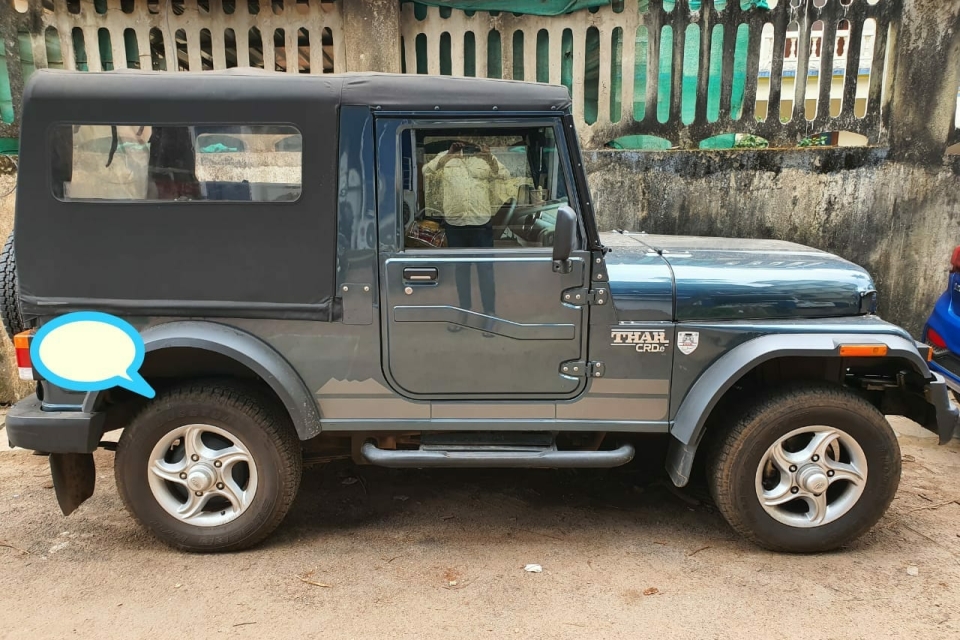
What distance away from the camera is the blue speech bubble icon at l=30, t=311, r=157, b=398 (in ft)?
9.71

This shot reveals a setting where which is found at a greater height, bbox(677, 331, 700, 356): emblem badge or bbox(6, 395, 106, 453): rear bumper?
bbox(677, 331, 700, 356): emblem badge

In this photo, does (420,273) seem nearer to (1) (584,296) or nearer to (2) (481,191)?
(2) (481,191)

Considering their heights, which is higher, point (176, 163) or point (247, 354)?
point (176, 163)

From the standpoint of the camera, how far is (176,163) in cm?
289

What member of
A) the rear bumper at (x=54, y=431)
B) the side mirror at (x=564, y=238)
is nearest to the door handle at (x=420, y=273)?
the side mirror at (x=564, y=238)

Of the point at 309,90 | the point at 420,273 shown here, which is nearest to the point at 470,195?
the point at 420,273

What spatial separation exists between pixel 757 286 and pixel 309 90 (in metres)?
2.18

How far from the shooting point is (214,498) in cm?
338

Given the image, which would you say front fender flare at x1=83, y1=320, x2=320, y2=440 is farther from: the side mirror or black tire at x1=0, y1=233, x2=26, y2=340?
the side mirror

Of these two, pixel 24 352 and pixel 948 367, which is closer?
pixel 24 352

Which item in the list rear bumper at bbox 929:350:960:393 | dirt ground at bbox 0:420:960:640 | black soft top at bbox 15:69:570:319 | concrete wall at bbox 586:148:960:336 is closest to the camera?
dirt ground at bbox 0:420:960:640

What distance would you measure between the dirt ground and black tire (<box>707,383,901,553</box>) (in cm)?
14

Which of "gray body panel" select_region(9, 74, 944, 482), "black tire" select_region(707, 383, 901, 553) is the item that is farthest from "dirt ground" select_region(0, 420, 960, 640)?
"gray body panel" select_region(9, 74, 944, 482)

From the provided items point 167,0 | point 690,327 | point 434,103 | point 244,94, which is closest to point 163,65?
point 167,0
